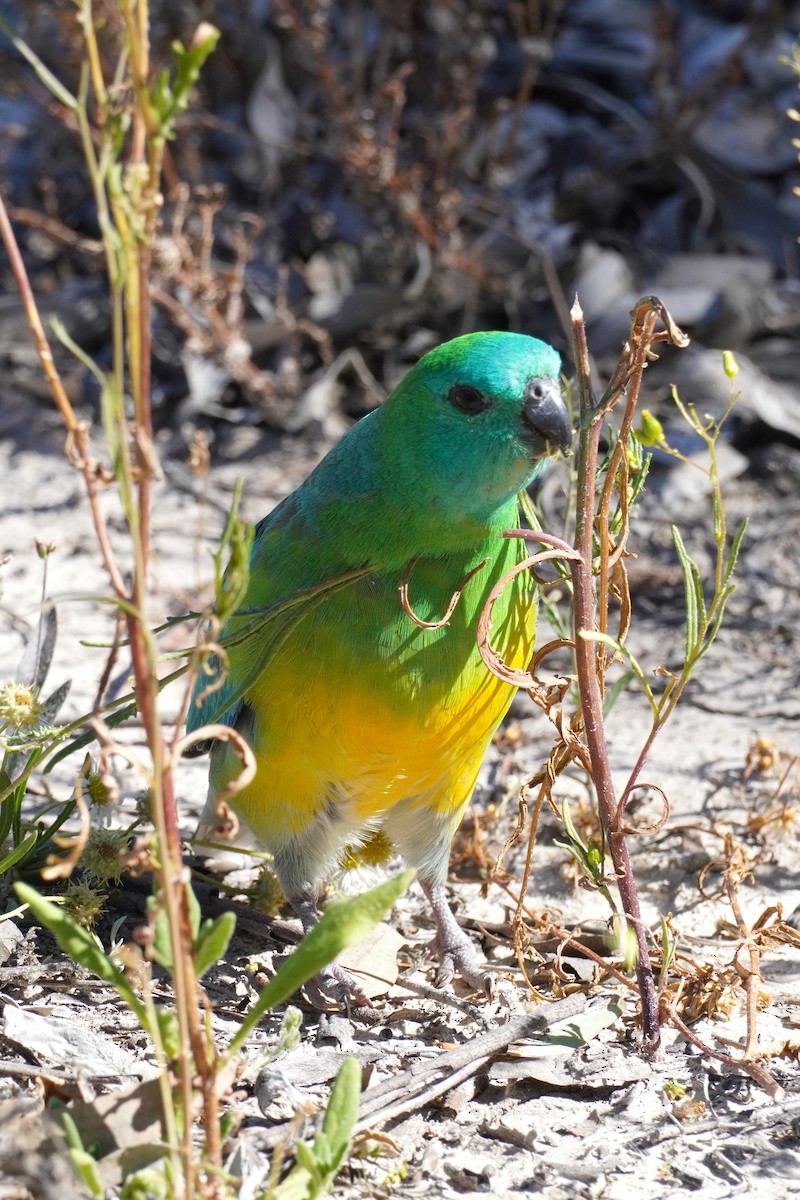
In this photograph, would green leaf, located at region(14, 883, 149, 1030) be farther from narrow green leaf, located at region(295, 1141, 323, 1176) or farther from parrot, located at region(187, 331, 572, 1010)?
parrot, located at region(187, 331, 572, 1010)

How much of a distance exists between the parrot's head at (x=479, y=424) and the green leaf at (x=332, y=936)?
2.79 feet

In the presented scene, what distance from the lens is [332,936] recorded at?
4.68 ft

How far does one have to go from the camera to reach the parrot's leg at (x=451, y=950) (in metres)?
2.35

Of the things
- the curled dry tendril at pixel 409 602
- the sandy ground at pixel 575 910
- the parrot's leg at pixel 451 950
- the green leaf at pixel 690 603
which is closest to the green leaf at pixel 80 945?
the sandy ground at pixel 575 910

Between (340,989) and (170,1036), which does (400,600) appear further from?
(170,1036)

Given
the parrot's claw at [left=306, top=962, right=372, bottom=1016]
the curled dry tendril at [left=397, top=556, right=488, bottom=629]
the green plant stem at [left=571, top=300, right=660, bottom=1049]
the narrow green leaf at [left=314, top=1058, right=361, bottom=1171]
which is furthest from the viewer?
the parrot's claw at [left=306, top=962, right=372, bottom=1016]

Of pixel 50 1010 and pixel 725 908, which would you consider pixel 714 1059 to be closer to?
pixel 725 908

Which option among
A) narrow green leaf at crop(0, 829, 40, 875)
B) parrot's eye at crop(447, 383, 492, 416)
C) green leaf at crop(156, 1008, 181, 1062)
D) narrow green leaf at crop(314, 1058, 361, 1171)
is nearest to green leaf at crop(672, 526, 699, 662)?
parrot's eye at crop(447, 383, 492, 416)

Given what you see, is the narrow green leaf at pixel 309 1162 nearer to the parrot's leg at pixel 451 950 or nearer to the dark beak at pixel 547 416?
the parrot's leg at pixel 451 950

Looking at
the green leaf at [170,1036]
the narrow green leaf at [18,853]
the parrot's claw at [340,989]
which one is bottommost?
the parrot's claw at [340,989]

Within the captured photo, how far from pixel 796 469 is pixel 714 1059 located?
2.58 metres

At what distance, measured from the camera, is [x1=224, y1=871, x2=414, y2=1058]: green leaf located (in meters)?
1.42

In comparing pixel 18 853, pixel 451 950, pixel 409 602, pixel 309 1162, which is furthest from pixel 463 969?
pixel 309 1162

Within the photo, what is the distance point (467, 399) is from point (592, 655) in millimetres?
511
